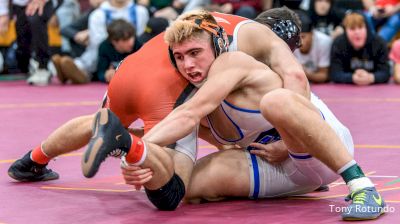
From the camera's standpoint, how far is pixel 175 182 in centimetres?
446

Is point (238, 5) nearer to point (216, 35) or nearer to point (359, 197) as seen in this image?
point (216, 35)

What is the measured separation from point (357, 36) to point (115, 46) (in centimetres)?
248

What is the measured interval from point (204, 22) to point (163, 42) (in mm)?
478

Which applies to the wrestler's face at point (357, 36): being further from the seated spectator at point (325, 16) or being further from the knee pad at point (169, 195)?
the knee pad at point (169, 195)

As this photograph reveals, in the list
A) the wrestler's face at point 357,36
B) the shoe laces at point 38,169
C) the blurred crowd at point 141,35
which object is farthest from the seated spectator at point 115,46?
the shoe laces at point 38,169

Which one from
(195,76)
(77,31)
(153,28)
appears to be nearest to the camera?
(195,76)

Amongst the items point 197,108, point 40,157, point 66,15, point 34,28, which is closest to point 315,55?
point 34,28

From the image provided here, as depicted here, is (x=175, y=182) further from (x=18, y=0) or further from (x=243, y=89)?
(x=18, y=0)

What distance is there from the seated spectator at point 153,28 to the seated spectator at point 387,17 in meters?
2.29

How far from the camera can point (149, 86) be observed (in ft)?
15.7

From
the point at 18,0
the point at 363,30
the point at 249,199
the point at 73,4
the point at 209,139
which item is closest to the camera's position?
the point at 249,199

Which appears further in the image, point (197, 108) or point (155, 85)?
point (155, 85)

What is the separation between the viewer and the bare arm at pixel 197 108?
439 centimetres

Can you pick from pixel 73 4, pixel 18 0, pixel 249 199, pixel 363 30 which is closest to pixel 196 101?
pixel 249 199
